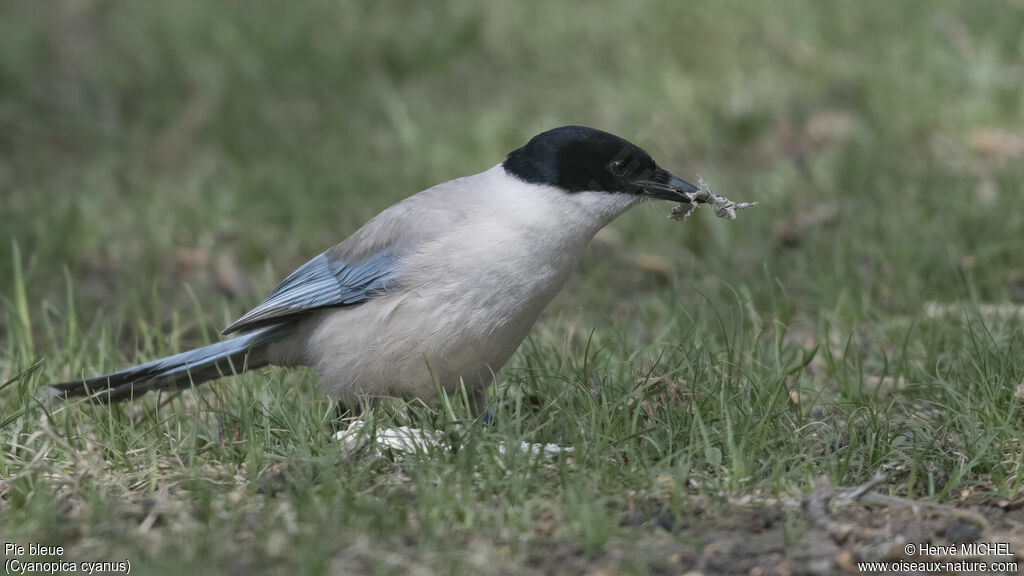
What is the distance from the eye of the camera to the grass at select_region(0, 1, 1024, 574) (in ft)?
11.0

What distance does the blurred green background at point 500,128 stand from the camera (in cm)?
616

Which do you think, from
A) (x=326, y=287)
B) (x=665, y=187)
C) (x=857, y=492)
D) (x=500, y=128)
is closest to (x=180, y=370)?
(x=326, y=287)

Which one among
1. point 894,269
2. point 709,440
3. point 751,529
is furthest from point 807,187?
point 751,529

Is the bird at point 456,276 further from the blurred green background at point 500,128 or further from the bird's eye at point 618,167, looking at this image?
the blurred green background at point 500,128


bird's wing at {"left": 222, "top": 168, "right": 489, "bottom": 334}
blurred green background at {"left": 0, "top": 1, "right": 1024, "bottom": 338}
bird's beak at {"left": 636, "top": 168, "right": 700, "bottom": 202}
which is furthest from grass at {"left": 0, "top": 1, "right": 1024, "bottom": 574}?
bird's beak at {"left": 636, "top": 168, "right": 700, "bottom": 202}

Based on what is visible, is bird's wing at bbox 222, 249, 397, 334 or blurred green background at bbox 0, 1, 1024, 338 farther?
blurred green background at bbox 0, 1, 1024, 338

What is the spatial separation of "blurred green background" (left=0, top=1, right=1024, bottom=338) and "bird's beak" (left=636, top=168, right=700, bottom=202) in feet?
3.90

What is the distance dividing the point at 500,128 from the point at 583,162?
3626mm

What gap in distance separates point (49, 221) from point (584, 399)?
12.8ft

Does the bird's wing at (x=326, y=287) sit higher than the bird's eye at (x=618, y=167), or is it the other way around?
the bird's eye at (x=618, y=167)

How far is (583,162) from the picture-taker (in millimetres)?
4059

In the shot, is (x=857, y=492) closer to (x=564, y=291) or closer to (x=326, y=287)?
(x=326, y=287)

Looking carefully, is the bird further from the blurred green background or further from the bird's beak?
the blurred green background

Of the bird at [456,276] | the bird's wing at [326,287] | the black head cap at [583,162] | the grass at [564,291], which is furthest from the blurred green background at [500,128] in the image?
Result: the black head cap at [583,162]
